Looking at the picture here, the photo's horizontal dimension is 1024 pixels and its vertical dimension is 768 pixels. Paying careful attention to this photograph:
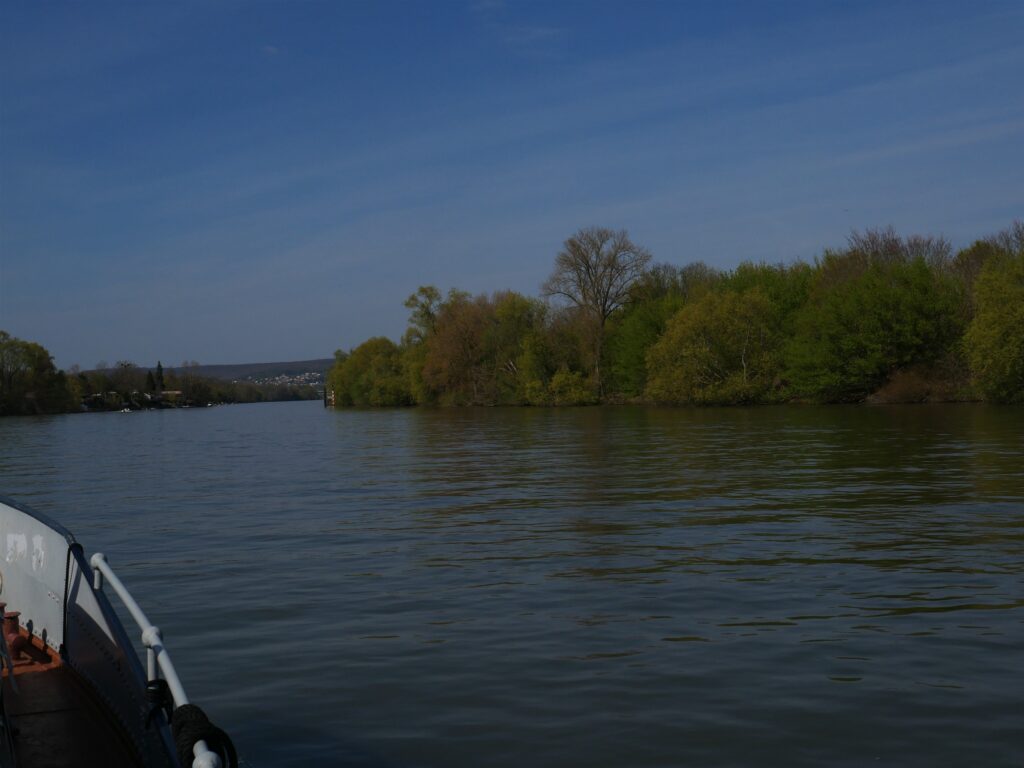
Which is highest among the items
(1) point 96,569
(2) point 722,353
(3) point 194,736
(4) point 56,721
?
(2) point 722,353

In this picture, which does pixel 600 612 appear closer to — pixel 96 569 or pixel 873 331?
pixel 96 569

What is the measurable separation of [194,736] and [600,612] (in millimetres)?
6443

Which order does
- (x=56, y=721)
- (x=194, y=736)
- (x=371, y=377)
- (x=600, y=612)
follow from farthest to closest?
(x=371, y=377) → (x=600, y=612) → (x=56, y=721) → (x=194, y=736)

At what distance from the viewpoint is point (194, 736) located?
13.5 ft

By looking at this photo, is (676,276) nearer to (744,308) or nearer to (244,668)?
(744,308)

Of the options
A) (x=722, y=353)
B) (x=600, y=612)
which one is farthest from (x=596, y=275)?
(x=600, y=612)

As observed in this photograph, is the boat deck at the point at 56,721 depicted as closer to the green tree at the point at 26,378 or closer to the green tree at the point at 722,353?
the green tree at the point at 722,353

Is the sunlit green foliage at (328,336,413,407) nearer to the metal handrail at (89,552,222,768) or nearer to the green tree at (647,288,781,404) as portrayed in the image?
the green tree at (647,288,781,404)

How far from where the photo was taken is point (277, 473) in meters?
28.4

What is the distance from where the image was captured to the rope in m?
4.12

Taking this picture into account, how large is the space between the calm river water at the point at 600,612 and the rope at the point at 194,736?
2.26 metres

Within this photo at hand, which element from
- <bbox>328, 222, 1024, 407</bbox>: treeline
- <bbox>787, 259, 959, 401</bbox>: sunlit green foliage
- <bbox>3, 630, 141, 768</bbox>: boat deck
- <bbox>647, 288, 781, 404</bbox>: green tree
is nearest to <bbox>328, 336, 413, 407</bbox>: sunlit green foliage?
<bbox>328, 222, 1024, 407</bbox>: treeline

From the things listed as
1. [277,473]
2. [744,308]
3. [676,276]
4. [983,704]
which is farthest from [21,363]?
[983,704]

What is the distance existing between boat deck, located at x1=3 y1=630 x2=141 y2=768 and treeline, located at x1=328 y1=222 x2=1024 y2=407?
5597cm
